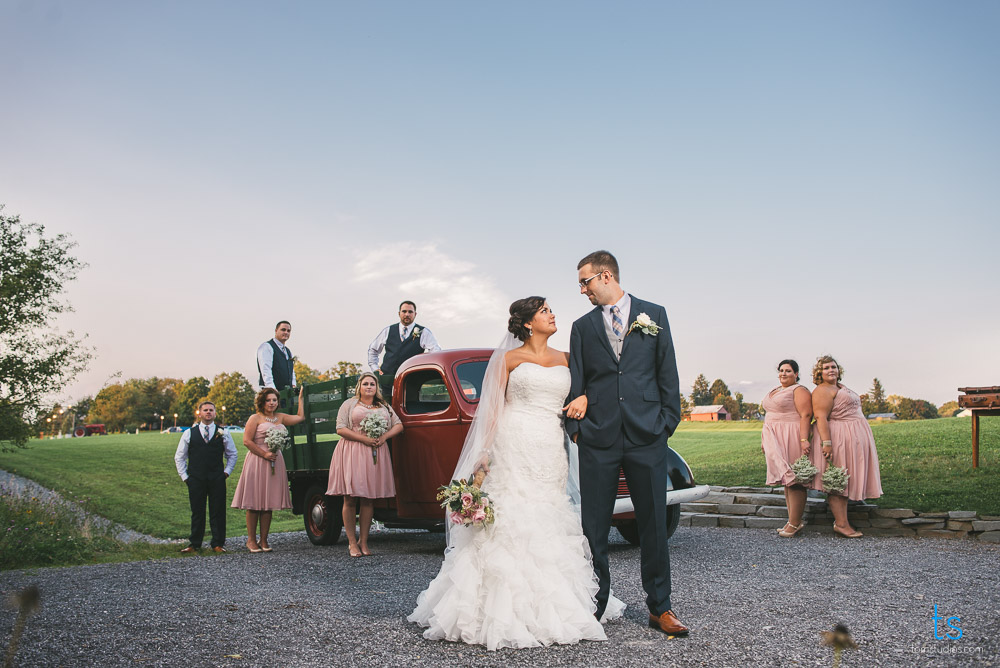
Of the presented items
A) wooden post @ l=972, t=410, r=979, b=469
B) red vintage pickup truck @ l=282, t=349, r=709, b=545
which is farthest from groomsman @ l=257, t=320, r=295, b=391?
wooden post @ l=972, t=410, r=979, b=469

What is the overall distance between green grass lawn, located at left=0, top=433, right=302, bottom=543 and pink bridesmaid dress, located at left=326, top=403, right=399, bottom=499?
6.63 metres

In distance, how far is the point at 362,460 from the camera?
8.62 m

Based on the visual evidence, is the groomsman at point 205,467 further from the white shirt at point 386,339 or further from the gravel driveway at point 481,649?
the white shirt at point 386,339

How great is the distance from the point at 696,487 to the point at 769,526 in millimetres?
3030

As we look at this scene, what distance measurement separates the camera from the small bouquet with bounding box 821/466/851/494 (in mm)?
9375

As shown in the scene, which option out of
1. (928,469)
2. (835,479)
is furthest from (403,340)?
(928,469)

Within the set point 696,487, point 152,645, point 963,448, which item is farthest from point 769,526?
point 152,645

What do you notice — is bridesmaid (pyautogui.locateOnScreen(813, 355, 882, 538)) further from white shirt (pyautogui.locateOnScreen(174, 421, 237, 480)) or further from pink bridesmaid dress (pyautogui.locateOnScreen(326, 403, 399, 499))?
white shirt (pyautogui.locateOnScreen(174, 421, 237, 480))

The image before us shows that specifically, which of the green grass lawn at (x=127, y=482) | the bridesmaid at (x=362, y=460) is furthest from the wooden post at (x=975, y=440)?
the green grass lawn at (x=127, y=482)

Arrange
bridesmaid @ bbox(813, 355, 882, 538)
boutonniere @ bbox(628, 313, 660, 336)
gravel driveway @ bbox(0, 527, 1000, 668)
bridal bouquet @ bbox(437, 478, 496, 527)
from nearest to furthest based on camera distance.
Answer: gravel driveway @ bbox(0, 527, 1000, 668), boutonniere @ bbox(628, 313, 660, 336), bridal bouquet @ bbox(437, 478, 496, 527), bridesmaid @ bbox(813, 355, 882, 538)

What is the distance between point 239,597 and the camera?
629 centimetres

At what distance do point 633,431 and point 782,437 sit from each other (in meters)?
6.22

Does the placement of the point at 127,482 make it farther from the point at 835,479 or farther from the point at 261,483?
the point at 835,479

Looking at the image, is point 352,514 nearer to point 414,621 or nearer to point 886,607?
point 414,621
